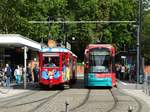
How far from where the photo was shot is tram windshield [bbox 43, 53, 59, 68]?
125 ft

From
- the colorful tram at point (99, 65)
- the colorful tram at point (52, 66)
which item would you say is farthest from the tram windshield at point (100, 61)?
the colorful tram at point (52, 66)

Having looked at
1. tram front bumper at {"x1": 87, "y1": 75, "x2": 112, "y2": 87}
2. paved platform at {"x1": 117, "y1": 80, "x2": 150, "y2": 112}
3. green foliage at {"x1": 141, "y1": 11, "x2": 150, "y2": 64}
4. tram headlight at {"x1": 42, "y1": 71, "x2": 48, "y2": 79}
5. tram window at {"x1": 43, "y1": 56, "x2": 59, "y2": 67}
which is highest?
green foliage at {"x1": 141, "y1": 11, "x2": 150, "y2": 64}

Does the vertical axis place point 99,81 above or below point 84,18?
below

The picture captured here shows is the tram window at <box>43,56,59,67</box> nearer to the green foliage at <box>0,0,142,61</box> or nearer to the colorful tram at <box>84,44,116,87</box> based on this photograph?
the colorful tram at <box>84,44,116,87</box>

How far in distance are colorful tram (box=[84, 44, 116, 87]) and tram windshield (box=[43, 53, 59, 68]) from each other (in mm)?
2694

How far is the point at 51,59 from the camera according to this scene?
Answer: 3834 centimetres

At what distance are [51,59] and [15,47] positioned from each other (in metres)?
18.2

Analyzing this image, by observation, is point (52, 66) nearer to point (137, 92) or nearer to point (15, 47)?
A: point (137, 92)

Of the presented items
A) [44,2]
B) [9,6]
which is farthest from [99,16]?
[9,6]

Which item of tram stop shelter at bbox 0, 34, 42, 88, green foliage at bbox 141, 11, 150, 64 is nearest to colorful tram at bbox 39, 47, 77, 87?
tram stop shelter at bbox 0, 34, 42, 88

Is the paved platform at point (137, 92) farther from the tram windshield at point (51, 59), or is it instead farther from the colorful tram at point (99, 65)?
the tram windshield at point (51, 59)

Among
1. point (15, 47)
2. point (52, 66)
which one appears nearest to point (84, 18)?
point (15, 47)

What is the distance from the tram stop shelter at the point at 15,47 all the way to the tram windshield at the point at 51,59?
350 cm

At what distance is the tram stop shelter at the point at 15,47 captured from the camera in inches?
1786
